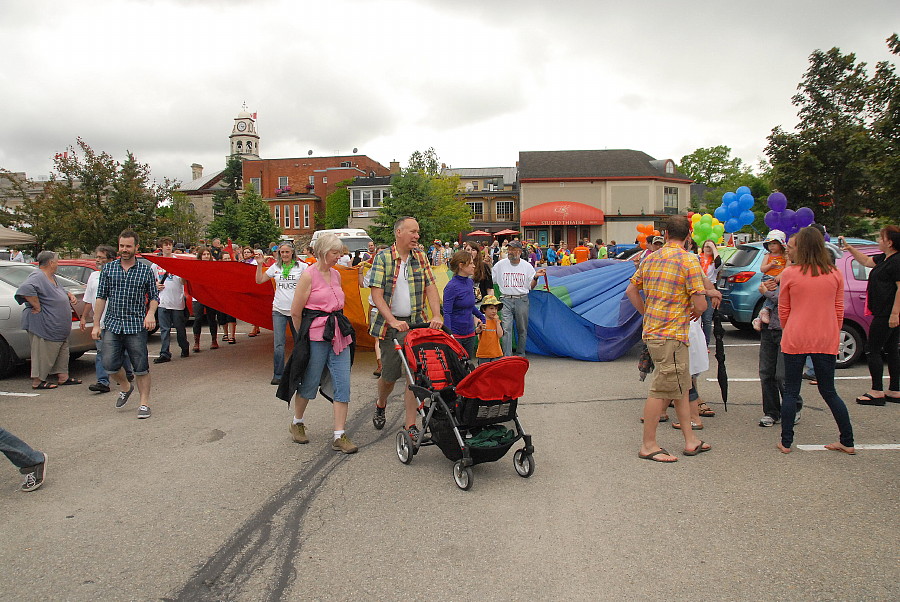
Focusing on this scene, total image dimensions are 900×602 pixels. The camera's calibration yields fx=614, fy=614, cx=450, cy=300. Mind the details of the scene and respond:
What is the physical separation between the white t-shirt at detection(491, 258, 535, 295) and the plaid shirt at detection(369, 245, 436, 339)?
3956mm

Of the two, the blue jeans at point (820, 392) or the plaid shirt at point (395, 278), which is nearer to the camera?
the blue jeans at point (820, 392)

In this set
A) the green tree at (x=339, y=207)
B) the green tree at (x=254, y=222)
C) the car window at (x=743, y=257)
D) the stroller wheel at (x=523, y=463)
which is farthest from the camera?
the green tree at (x=339, y=207)

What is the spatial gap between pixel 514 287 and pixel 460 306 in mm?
2198

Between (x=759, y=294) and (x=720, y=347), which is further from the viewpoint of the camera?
(x=759, y=294)

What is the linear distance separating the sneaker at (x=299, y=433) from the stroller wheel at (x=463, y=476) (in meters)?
1.78

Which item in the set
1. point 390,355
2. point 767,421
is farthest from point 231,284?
point 767,421

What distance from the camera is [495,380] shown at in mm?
4539

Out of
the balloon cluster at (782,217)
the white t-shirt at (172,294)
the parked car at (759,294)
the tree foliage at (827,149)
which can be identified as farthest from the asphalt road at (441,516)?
the tree foliage at (827,149)

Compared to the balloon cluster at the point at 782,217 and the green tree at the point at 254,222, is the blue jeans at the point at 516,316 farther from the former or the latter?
the green tree at the point at 254,222

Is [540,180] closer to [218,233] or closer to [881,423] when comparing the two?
[218,233]

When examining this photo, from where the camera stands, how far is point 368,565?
3.43 m

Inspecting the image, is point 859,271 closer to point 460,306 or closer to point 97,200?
point 460,306

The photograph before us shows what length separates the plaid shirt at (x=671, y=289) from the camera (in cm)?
495

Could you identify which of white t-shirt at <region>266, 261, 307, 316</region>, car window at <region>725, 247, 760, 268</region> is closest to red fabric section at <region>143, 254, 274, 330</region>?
white t-shirt at <region>266, 261, 307, 316</region>
